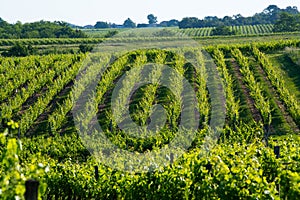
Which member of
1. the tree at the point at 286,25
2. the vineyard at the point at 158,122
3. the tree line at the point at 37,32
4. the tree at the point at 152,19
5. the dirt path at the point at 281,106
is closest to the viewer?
the vineyard at the point at 158,122

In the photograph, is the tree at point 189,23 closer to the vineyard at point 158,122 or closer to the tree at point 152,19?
the vineyard at point 158,122

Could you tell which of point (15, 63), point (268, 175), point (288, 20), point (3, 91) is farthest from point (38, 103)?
point (288, 20)

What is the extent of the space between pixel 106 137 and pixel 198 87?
285 inches

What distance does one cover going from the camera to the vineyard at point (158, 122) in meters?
7.88

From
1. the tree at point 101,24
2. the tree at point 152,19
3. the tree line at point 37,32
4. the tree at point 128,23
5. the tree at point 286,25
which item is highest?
the tree at point 152,19

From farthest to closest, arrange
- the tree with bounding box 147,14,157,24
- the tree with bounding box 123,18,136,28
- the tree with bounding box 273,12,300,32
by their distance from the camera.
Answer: the tree with bounding box 147,14,157,24 → the tree with bounding box 123,18,136,28 → the tree with bounding box 273,12,300,32

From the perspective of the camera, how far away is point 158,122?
19781mm

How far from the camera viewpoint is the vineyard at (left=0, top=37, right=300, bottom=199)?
788cm

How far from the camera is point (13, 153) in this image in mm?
4887

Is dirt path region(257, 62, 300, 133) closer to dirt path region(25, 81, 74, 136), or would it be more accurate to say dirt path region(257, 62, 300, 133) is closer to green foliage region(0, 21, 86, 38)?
dirt path region(25, 81, 74, 136)

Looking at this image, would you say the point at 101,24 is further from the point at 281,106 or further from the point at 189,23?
the point at 281,106

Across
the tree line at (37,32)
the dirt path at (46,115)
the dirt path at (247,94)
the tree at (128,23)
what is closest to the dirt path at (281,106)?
the dirt path at (247,94)

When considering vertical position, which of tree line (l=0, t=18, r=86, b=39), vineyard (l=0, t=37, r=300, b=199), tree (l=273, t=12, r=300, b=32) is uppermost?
tree line (l=0, t=18, r=86, b=39)

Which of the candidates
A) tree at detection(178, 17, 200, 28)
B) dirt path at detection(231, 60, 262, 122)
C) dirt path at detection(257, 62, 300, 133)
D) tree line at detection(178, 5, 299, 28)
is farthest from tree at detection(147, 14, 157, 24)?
dirt path at detection(257, 62, 300, 133)
